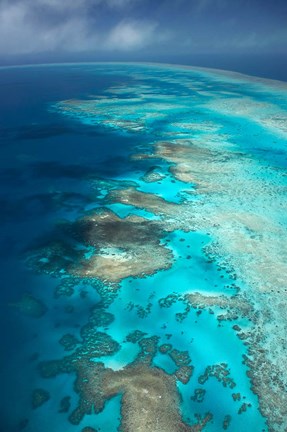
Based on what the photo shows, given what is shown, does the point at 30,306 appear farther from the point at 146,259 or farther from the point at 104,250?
the point at 146,259

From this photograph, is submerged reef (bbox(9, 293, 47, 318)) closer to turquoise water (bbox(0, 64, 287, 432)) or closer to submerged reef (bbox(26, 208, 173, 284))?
turquoise water (bbox(0, 64, 287, 432))

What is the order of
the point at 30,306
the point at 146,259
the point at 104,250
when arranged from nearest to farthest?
the point at 30,306 → the point at 146,259 → the point at 104,250

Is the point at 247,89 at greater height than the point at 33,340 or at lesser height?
greater

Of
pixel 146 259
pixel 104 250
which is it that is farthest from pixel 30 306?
pixel 146 259

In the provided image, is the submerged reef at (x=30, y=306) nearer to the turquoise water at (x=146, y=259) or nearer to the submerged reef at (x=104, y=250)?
the turquoise water at (x=146, y=259)

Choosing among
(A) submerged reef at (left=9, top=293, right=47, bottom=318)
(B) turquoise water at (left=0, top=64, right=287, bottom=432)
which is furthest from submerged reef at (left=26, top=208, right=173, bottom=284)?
(A) submerged reef at (left=9, top=293, right=47, bottom=318)

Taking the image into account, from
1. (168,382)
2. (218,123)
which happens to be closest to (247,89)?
(218,123)

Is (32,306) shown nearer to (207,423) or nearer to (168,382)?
(168,382)

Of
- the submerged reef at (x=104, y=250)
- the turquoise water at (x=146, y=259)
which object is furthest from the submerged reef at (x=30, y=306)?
the submerged reef at (x=104, y=250)
